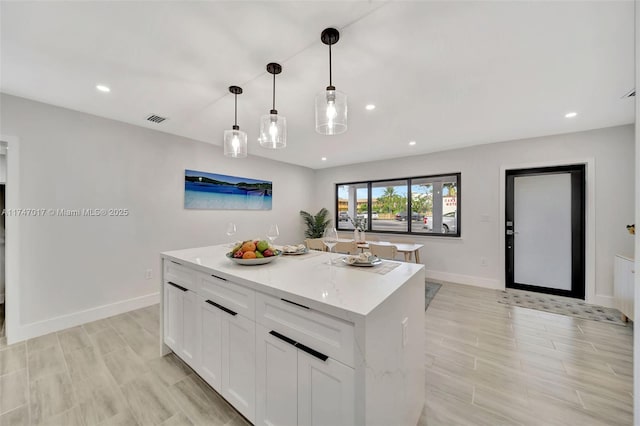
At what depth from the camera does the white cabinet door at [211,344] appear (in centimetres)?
152

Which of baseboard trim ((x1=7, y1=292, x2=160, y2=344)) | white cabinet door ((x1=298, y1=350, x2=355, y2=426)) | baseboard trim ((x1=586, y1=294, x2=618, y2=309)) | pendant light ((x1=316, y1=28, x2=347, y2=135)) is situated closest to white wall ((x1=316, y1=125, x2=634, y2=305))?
baseboard trim ((x1=586, y1=294, x2=618, y2=309))

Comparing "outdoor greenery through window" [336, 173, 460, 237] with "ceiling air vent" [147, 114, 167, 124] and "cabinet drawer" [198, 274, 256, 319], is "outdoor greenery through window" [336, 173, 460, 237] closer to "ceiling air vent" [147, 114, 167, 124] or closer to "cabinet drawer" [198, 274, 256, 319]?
"cabinet drawer" [198, 274, 256, 319]

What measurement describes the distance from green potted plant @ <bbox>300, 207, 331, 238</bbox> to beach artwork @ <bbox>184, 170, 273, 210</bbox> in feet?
4.00

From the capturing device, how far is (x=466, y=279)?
4090 millimetres

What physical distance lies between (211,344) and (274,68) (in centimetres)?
210

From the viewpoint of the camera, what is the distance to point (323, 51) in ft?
5.52

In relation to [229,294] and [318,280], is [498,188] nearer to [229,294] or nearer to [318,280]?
[318,280]

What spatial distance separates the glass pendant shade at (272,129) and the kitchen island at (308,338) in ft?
3.33

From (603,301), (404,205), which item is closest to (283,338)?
(404,205)

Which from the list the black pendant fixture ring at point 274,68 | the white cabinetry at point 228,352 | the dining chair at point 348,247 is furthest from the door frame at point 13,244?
the dining chair at point 348,247

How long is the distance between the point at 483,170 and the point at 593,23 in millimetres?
2779

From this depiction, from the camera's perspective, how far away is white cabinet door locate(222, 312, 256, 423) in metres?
1.30

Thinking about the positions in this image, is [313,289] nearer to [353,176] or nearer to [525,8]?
[525,8]

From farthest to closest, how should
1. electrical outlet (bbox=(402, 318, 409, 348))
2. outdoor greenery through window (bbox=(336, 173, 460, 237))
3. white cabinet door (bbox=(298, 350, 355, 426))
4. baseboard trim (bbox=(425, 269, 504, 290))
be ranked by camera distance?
1. outdoor greenery through window (bbox=(336, 173, 460, 237))
2. baseboard trim (bbox=(425, 269, 504, 290))
3. electrical outlet (bbox=(402, 318, 409, 348))
4. white cabinet door (bbox=(298, 350, 355, 426))
